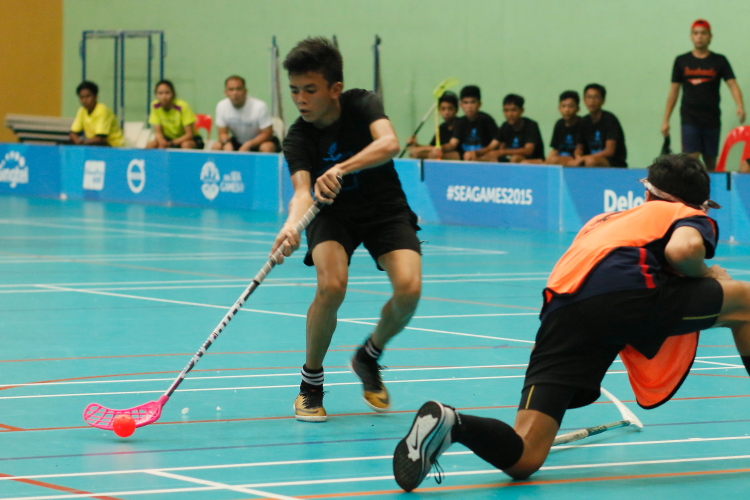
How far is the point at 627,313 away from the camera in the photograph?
15.3ft

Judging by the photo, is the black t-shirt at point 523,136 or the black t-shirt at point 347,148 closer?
the black t-shirt at point 347,148

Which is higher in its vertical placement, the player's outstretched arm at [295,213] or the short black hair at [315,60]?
the short black hair at [315,60]

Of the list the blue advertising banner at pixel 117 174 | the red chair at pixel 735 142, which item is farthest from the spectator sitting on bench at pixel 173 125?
the red chair at pixel 735 142

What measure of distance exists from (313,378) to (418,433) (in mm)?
1536

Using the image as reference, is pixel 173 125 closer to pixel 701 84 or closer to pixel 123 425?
pixel 701 84

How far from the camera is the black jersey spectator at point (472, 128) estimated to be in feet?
59.1

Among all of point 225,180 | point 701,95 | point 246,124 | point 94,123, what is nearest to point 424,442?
point 701,95

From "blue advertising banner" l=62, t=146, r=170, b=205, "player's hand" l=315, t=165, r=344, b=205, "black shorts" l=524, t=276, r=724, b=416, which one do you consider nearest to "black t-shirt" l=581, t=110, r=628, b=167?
"blue advertising banner" l=62, t=146, r=170, b=205

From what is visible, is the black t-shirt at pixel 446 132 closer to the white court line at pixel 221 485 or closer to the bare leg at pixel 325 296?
the bare leg at pixel 325 296

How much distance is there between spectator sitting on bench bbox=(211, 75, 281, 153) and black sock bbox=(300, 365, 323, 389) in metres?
13.5

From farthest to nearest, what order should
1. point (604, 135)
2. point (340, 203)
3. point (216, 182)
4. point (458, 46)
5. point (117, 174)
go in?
point (117, 174), point (458, 46), point (216, 182), point (604, 135), point (340, 203)

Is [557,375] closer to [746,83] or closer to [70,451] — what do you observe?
[70,451]

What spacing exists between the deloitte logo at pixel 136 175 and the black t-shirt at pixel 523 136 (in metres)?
6.47

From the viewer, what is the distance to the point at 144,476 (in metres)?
4.71
